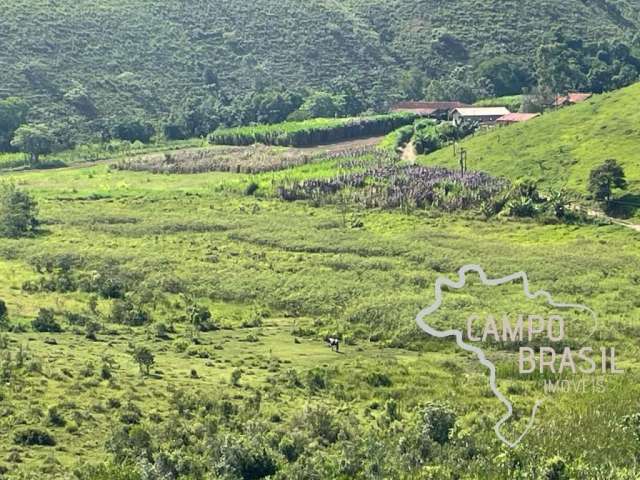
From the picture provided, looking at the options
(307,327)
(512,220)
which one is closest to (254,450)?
(307,327)

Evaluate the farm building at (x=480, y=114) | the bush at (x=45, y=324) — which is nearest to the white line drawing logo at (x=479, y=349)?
the bush at (x=45, y=324)

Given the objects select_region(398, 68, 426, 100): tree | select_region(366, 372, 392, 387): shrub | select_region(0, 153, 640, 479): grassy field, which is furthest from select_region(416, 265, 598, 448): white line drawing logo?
select_region(398, 68, 426, 100): tree

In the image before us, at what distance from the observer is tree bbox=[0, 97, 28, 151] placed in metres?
143

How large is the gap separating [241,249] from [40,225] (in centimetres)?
2249

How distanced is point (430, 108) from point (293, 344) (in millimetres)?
108058

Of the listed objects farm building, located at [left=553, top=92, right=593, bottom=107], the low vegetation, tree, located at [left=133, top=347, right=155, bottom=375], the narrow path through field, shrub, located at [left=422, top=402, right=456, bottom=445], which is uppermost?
farm building, located at [left=553, top=92, right=593, bottom=107]

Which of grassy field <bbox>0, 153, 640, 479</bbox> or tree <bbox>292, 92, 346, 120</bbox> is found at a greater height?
tree <bbox>292, 92, 346, 120</bbox>

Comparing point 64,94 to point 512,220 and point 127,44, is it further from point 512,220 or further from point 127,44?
point 512,220

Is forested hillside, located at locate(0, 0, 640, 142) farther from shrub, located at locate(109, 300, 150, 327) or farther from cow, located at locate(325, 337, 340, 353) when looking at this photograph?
cow, located at locate(325, 337, 340, 353)

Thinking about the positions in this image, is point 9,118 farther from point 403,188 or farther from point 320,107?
point 403,188

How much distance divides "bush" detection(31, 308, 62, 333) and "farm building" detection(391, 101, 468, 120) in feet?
340

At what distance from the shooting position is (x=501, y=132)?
115 m

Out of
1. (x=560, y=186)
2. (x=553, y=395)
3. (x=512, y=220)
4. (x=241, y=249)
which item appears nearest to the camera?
(x=553, y=395)

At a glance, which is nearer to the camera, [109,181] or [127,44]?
[109,181]
